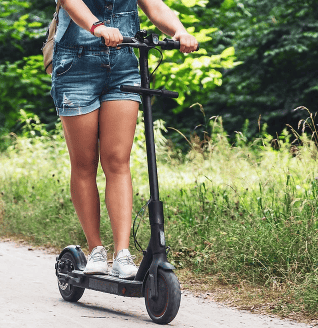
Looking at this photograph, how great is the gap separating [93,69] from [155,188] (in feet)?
2.59

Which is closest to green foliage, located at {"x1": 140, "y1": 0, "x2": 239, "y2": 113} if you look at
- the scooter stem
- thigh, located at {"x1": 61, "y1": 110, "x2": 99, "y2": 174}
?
thigh, located at {"x1": 61, "y1": 110, "x2": 99, "y2": 174}

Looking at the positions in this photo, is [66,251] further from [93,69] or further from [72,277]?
[93,69]

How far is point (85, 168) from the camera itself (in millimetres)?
3586

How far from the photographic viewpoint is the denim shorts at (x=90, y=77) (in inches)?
134

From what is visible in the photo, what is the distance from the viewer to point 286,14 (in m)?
13.7

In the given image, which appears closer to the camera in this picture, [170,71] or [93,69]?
[93,69]

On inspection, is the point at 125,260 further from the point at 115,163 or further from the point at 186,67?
the point at 186,67

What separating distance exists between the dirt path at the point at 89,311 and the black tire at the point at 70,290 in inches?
1.6

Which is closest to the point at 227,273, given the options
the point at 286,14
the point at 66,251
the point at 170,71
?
the point at 66,251

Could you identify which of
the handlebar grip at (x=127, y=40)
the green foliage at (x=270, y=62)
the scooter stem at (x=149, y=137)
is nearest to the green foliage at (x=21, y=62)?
the green foliage at (x=270, y=62)

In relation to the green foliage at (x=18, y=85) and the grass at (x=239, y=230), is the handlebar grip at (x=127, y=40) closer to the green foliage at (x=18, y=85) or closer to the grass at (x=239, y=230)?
the grass at (x=239, y=230)

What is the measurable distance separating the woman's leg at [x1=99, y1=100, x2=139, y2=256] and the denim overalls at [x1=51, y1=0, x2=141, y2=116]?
0.07 m

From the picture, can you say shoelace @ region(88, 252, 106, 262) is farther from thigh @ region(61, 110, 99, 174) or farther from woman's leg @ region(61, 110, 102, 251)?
thigh @ region(61, 110, 99, 174)

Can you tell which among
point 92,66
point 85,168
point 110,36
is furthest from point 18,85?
point 110,36
